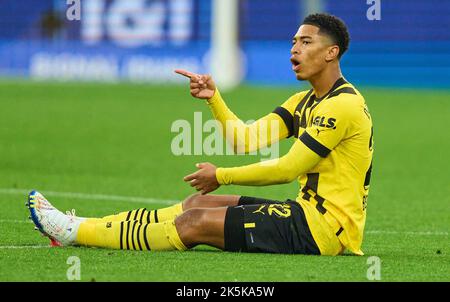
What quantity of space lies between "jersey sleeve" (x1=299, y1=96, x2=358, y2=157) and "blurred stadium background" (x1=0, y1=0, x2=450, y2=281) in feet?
2.40

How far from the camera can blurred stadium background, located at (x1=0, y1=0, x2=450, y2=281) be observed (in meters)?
7.23

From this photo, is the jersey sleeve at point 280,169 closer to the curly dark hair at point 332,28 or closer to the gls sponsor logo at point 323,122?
the gls sponsor logo at point 323,122

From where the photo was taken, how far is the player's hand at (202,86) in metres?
7.84

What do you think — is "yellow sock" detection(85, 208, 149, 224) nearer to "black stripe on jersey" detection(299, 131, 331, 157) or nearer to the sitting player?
the sitting player

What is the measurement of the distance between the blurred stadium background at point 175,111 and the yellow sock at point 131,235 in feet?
0.35

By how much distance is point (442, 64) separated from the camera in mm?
32062

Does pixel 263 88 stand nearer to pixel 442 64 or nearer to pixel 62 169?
pixel 442 64

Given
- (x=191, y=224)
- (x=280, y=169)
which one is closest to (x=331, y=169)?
(x=280, y=169)

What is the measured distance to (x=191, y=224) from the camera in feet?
24.0

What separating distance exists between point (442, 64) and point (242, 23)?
6.74 m

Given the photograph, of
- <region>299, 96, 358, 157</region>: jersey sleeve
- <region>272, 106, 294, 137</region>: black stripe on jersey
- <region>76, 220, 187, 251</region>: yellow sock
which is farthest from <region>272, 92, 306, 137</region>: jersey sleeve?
<region>76, 220, 187, 251</region>: yellow sock

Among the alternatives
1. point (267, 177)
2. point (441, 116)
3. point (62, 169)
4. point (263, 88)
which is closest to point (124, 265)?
point (267, 177)

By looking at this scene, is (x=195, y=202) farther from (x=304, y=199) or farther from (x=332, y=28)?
(x=332, y=28)

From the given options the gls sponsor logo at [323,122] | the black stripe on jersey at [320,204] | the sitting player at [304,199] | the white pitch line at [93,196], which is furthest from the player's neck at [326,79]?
the white pitch line at [93,196]
